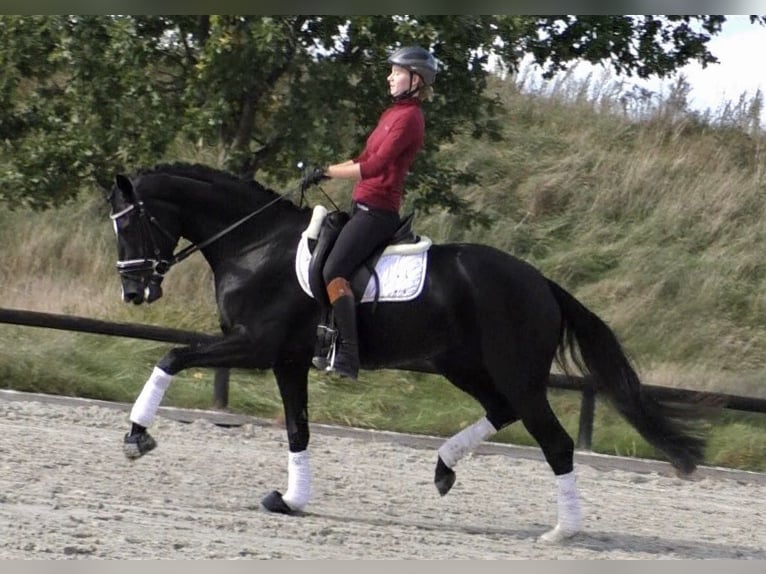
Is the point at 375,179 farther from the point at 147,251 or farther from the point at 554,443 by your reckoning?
the point at 554,443

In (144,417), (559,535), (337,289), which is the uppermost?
(337,289)

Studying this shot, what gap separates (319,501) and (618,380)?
6.44 feet

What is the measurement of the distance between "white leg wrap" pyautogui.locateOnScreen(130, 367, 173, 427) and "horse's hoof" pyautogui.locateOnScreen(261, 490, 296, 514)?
837mm

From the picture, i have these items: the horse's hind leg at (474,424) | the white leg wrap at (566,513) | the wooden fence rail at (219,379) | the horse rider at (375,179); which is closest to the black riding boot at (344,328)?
the horse rider at (375,179)

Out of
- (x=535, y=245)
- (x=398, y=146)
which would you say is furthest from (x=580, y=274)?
(x=398, y=146)

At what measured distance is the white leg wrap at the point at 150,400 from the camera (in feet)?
24.2

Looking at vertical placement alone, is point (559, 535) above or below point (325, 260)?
below

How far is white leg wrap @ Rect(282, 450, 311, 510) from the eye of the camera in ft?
25.3

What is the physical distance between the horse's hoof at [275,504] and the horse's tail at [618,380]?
184 centimetres

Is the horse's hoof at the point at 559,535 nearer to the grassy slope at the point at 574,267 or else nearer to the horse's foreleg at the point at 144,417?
the horse's foreleg at the point at 144,417

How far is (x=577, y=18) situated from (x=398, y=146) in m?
5.17

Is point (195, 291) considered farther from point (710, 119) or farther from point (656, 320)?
point (710, 119)

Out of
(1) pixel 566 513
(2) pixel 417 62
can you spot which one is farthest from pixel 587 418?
(2) pixel 417 62

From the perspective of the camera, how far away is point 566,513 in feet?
24.6
